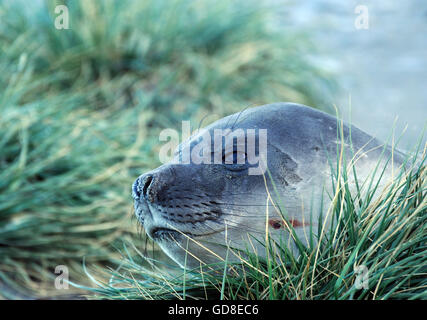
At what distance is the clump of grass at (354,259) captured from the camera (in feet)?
5.84

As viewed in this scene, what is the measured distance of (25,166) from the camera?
4.71 metres

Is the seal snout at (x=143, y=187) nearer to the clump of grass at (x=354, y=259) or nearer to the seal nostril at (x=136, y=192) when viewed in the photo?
the seal nostril at (x=136, y=192)

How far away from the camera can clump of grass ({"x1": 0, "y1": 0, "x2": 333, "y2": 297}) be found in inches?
178

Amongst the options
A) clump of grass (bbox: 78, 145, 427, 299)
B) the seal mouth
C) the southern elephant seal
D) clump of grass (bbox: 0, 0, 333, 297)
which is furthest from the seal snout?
clump of grass (bbox: 0, 0, 333, 297)

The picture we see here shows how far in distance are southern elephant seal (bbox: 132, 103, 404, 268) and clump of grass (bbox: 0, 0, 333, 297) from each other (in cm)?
244

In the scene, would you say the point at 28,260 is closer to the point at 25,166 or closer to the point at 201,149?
the point at 25,166

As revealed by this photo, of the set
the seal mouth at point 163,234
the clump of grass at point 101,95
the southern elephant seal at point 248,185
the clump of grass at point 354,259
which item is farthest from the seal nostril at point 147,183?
the clump of grass at point 101,95

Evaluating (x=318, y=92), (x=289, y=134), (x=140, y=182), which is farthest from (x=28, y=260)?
(x=318, y=92)

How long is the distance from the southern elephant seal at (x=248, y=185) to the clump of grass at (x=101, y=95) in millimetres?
2435

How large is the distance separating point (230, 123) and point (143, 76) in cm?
459

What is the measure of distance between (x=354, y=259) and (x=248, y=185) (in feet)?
1.42

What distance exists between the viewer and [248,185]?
77.7 inches

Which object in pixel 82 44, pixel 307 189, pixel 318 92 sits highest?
pixel 82 44

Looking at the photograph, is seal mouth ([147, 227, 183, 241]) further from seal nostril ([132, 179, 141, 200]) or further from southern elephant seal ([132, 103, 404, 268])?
seal nostril ([132, 179, 141, 200])
